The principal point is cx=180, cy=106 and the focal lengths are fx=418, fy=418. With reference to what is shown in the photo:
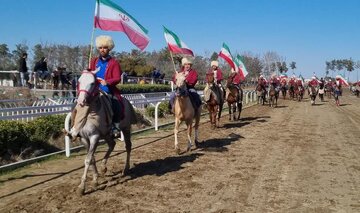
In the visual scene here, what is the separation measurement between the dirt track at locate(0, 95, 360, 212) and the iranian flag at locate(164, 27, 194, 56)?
385cm

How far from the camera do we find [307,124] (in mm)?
18828

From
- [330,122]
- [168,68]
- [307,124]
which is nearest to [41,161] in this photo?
[307,124]

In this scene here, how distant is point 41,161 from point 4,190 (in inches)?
101

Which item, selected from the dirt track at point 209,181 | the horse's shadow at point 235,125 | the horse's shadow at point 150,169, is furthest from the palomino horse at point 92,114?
the horse's shadow at point 235,125

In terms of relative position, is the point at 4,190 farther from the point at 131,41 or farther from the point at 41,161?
the point at 131,41

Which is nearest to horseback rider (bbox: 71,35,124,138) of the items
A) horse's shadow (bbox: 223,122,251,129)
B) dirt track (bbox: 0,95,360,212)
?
dirt track (bbox: 0,95,360,212)

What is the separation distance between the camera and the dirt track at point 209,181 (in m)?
6.66

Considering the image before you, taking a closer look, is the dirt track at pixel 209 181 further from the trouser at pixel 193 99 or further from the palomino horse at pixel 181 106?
A: the trouser at pixel 193 99

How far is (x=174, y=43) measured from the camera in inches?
605

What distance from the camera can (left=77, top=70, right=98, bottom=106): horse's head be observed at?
689 centimetres

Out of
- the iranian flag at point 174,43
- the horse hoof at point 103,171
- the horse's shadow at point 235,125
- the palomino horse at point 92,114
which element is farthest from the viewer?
the horse's shadow at point 235,125

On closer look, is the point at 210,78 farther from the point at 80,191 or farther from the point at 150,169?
the point at 80,191

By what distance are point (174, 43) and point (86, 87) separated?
8.72m

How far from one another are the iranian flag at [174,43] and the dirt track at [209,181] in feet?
12.6
